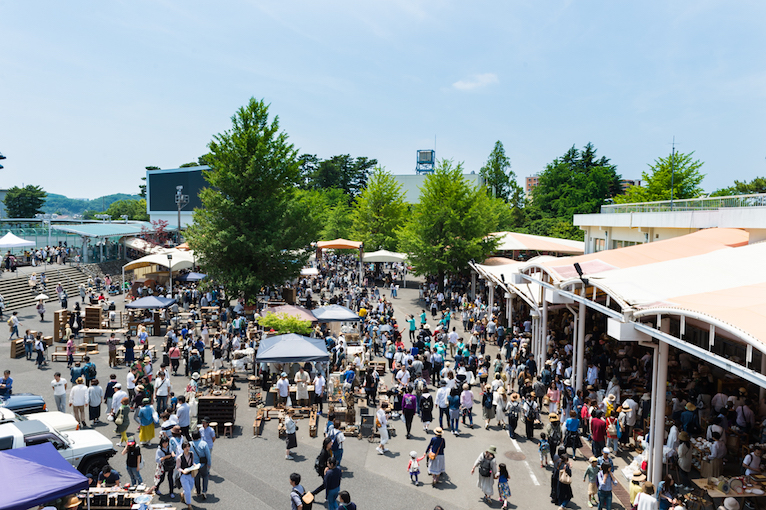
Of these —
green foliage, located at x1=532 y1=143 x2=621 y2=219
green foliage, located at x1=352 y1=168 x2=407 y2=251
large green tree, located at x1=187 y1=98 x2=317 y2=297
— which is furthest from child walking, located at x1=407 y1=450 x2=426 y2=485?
green foliage, located at x1=532 y1=143 x2=621 y2=219

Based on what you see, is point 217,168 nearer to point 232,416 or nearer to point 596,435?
point 232,416

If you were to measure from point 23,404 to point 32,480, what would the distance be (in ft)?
23.4

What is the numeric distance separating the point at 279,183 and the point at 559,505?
25.1 meters

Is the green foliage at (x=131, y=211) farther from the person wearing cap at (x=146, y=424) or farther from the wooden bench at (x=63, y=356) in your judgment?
the person wearing cap at (x=146, y=424)

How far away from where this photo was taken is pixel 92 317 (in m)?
23.9

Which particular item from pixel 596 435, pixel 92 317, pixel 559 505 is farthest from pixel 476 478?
pixel 92 317

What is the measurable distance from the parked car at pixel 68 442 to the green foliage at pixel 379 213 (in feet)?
125

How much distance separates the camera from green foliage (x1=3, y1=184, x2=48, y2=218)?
85.2 meters

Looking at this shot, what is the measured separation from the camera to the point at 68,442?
1023 cm

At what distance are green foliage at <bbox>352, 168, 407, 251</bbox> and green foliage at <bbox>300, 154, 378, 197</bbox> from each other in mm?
42768

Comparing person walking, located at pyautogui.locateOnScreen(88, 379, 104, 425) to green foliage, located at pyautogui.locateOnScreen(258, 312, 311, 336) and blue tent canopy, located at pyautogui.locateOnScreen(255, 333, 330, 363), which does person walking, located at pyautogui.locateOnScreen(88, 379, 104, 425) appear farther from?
green foliage, located at pyautogui.locateOnScreen(258, 312, 311, 336)

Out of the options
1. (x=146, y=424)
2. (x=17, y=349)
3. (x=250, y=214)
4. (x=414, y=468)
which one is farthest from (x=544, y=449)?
(x=250, y=214)

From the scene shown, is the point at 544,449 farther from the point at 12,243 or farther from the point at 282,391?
the point at 12,243

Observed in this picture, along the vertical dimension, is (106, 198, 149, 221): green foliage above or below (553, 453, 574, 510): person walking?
above
